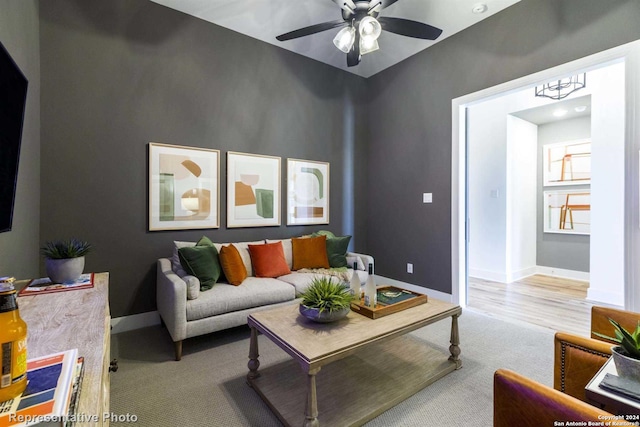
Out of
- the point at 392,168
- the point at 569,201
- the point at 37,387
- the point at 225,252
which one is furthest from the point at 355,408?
the point at 569,201

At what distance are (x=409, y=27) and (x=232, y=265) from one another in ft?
8.84

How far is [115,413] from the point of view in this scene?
1.67 meters

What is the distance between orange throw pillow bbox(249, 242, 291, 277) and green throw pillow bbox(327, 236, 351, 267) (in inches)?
23.6

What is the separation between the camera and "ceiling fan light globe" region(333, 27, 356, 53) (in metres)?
2.53

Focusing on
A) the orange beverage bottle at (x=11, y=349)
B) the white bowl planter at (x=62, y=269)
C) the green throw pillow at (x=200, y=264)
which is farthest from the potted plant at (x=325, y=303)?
the white bowl planter at (x=62, y=269)

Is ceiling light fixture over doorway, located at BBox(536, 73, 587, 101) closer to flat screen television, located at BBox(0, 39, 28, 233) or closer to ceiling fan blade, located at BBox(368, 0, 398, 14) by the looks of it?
ceiling fan blade, located at BBox(368, 0, 398, 14)

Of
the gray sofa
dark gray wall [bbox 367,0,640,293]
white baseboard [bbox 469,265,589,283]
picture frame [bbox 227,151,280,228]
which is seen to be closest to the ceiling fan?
dark gray wall [bbox 367,0,640,293]

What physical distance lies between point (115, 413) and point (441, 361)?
7.22 ft

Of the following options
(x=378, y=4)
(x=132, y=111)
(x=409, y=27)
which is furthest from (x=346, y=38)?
(x=132, y=111)

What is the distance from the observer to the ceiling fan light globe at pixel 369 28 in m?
2.35

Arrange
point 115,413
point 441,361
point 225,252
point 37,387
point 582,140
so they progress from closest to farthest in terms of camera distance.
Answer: point 37,387 < point 115,413 < point 441,361 < point 225,252 < point 582,140

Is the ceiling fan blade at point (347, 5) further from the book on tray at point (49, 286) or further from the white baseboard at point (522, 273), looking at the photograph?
the white baseboard at point (522, 273)

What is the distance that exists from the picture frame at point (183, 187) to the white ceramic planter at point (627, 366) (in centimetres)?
321

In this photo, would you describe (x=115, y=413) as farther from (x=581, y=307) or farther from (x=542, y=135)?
(x=542, y=135)
